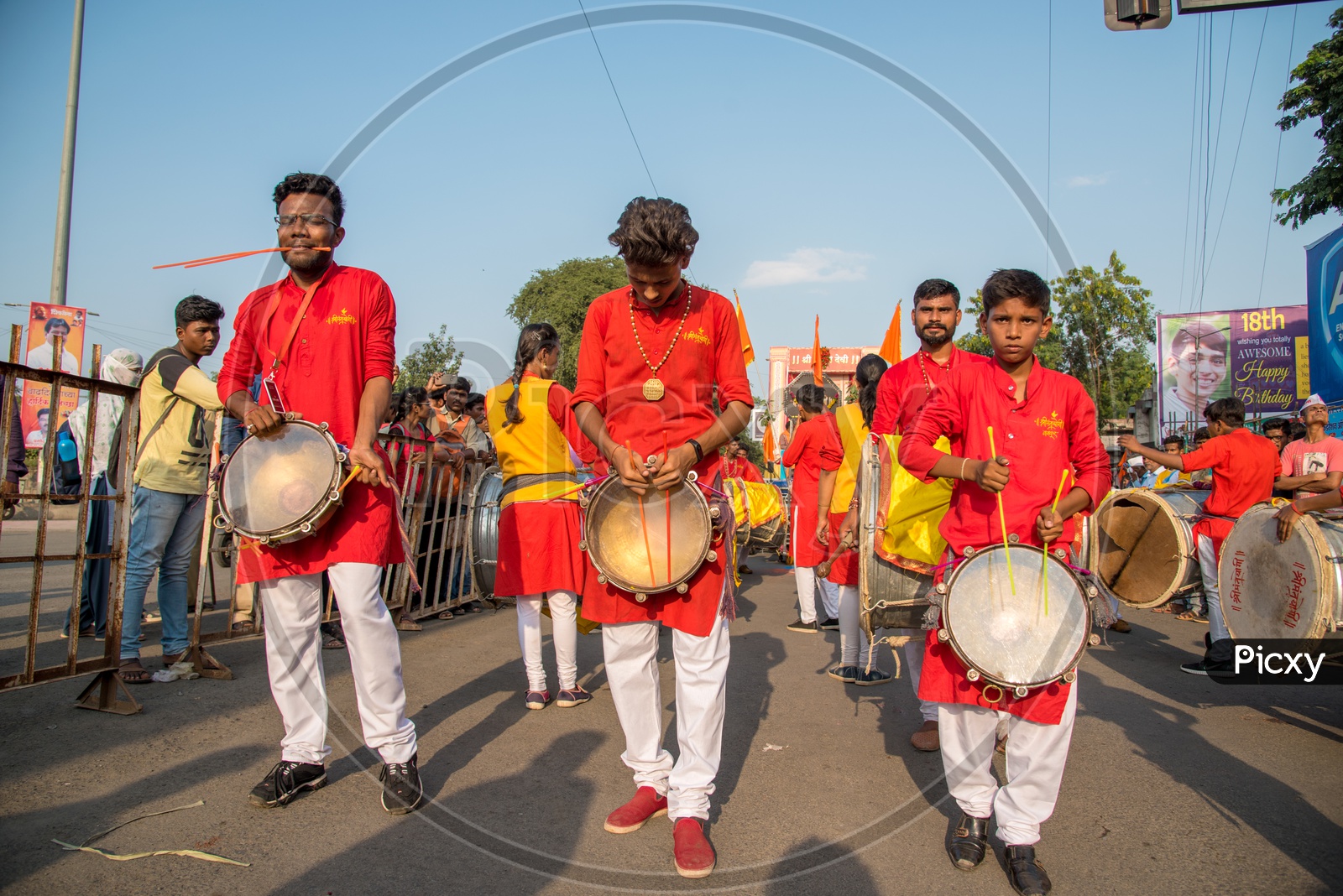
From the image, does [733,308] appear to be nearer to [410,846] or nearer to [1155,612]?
[410,846]

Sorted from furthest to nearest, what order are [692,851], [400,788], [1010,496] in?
[400,788] < [1010,496] < [692,851]

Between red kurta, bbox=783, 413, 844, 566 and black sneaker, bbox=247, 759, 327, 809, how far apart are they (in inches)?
189

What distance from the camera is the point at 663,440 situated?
3686 millimetres

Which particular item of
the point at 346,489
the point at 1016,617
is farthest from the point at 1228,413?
the point at 346,489

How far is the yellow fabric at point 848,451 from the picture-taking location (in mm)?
6473

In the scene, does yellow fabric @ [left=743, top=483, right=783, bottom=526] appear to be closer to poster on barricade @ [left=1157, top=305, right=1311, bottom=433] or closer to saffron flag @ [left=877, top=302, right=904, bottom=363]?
saffron flag @ [left=877, top=302, right=904, bottom=363]

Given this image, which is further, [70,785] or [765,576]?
[765,576]

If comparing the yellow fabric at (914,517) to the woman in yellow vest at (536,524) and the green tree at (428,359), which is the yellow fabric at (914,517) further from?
the green tree at (428,359)

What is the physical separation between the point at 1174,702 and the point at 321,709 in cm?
539

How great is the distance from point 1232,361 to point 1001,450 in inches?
1212

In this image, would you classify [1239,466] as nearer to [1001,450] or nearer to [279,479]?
[1001,450]

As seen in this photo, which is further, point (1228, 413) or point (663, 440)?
point (1228, 413)

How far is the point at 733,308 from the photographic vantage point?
384cm

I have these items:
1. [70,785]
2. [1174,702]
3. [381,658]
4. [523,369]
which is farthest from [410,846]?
[1174,702]
